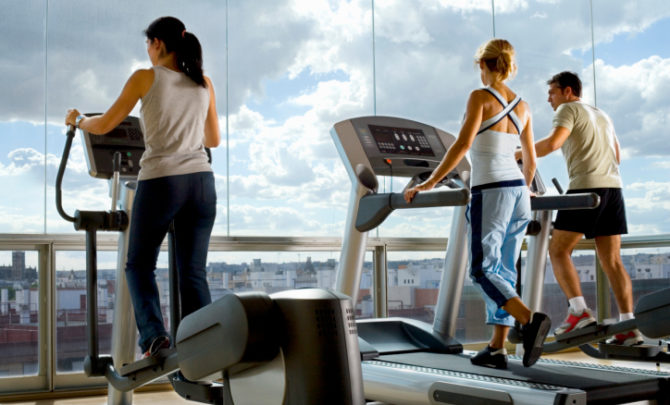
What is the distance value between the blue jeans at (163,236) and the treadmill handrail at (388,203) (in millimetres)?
707

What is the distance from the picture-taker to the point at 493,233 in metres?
2.78

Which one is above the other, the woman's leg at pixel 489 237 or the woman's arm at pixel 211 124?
the woman's arm at pixel 211 124

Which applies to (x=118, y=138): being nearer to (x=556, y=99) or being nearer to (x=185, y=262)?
(x=185, y=262)

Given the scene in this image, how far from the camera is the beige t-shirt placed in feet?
12.0

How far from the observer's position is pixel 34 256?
3625 millimetres

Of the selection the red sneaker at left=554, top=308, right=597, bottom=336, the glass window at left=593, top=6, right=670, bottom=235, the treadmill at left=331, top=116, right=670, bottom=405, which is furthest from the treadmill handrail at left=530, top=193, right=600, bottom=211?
the glass window at left=593, top=6, right=670, bottom=235

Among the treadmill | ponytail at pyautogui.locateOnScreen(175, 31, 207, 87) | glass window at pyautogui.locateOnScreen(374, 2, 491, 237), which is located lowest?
the treadmill

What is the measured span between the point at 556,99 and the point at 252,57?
1763mm

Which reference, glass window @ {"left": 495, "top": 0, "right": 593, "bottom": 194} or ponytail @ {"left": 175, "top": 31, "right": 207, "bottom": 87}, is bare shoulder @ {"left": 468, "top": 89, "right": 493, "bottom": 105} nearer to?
ponytail @ {"left": 175, "top": 31, "right": 207, "bottom": 87}

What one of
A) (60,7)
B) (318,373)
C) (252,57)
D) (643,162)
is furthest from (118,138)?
(643,162)

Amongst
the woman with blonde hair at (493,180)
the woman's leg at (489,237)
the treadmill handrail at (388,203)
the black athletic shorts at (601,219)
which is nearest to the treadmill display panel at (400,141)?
the treadmill handrail at (388,203)

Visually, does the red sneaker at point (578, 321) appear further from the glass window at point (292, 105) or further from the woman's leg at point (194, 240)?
the woman's leg at point (194, 240)

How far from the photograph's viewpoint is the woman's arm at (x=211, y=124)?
258 centimetres

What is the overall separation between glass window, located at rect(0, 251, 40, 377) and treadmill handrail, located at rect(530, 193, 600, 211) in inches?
94.9
